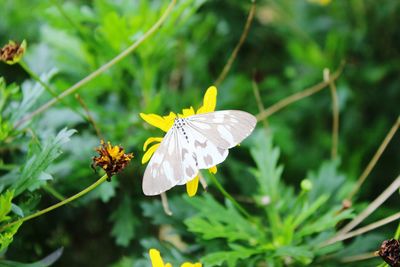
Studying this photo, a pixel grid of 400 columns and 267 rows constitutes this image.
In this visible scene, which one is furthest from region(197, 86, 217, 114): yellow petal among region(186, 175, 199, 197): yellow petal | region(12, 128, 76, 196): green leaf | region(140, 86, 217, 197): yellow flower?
region(12, 128, 76, 196): green leaf

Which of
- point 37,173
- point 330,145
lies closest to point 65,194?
point 37,173

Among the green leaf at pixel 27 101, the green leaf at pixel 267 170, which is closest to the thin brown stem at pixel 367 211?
the green leaf at pixel 267 170

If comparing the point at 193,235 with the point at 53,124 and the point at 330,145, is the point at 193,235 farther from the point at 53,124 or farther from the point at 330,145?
the point at 330,145

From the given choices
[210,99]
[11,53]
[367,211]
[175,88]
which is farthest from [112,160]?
[175,88]

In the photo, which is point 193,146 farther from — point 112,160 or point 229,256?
point 229,256

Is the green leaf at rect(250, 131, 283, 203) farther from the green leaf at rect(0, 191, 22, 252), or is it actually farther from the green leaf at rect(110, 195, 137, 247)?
the green leaf at rect(0, 191, 22, 252)

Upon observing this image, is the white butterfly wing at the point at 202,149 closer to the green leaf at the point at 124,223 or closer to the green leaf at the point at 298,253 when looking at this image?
the green leaf at the point at 298,253
